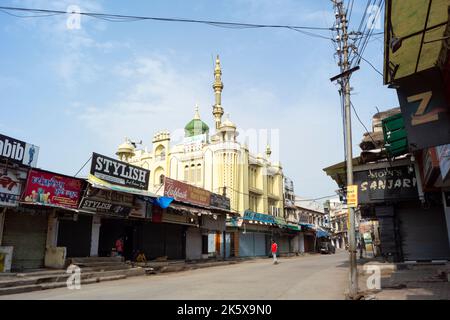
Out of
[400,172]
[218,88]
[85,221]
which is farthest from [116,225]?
[218,88]

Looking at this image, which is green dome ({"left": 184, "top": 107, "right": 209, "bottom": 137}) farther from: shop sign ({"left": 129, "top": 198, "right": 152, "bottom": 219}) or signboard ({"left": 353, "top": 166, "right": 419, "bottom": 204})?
signboard ({"left": 353, "top": 166, "right": 419, "bottom": 204})

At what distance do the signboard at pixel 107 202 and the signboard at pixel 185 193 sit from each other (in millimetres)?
3586

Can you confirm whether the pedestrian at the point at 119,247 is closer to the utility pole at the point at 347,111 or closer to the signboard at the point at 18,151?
the signboard at the point at 18,151

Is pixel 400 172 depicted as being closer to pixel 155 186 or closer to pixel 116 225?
pixel 116 225

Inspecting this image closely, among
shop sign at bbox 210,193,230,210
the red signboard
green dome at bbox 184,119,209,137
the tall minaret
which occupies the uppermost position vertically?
the tall minaret

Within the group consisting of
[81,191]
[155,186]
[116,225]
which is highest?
[155,186]

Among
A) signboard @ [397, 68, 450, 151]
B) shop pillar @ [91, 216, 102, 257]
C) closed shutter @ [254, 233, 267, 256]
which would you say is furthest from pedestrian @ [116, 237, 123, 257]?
closed shutter @ [254, 233, 267, 256]

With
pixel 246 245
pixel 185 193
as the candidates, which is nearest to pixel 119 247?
pixel 185 193

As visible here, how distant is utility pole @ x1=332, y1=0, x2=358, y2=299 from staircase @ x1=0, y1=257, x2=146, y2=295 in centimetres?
1094

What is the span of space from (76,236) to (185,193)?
9587 millimetres

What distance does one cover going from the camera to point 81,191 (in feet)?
65.8

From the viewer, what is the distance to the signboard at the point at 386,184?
18.4 metres

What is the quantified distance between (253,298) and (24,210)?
11.6 meters

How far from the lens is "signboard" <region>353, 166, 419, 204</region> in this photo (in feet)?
60.4
